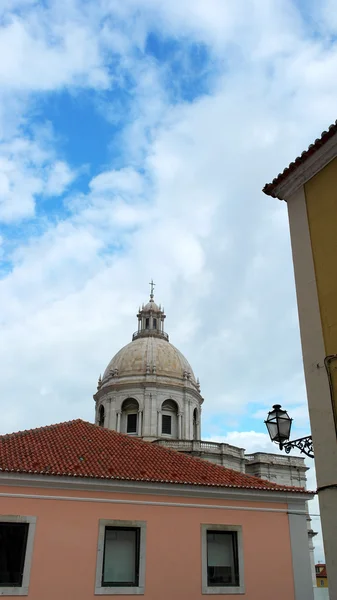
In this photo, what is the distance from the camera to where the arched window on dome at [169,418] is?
138ft

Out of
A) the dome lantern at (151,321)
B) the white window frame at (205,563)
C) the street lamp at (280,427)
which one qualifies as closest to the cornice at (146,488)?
the white window frame at (205,563)

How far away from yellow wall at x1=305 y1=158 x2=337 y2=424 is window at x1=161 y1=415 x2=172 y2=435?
3536cm

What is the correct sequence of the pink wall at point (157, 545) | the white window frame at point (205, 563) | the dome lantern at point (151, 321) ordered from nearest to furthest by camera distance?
the pink wall at point (157, 545)
the white window frame at point (205, 563)
the dome lantern at point (151, 321)

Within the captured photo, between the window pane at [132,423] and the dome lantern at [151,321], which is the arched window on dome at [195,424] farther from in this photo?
the dome lantern at [151,321]

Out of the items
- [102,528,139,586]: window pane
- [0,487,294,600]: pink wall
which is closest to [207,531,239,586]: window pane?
[0,487,294,600]: pink wall

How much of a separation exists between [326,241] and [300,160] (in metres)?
1.52

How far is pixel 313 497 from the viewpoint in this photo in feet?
48.5

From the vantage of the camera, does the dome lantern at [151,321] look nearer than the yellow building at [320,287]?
No

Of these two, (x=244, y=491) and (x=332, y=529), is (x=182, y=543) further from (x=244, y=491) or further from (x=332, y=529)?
(x=332, y=529)

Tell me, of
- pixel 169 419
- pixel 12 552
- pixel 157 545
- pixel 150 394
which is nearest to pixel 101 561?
pixel 157 545

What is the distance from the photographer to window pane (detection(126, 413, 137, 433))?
42.0 metres

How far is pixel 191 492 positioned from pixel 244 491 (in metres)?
1.47

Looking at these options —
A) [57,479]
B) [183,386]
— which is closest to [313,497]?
[57,479]

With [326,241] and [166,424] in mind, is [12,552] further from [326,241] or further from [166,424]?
[166,424]
